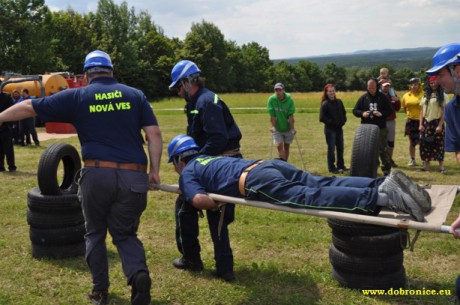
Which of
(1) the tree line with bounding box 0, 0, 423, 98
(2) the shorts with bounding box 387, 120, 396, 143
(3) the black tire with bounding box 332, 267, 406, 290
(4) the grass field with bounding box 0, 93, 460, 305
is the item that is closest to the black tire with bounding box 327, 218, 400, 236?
(3) the black tire with bounding box 332, 267, 406, 290

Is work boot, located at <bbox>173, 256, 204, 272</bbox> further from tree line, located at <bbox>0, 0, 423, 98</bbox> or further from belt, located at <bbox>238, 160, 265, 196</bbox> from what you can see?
tree line, located at <bbox>0, 0, 423, 98</bbox>

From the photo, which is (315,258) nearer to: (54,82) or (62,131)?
(62,131)

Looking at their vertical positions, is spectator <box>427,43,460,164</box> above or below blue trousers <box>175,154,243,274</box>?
above

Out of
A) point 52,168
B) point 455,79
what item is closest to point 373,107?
point 455,79

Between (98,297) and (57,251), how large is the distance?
4.47ft

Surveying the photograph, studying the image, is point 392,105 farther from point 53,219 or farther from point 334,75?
point 334,75

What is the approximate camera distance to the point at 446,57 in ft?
11.5

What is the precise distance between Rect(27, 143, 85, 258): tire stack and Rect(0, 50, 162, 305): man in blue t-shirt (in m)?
1.20

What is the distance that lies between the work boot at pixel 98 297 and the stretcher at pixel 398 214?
1.15 metres

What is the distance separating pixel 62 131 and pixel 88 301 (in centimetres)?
1702

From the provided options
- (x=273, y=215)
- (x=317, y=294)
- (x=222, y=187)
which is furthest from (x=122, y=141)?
(x=273, y=215)

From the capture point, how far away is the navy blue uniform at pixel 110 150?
168 inches

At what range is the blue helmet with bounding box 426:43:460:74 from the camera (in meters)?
3.48

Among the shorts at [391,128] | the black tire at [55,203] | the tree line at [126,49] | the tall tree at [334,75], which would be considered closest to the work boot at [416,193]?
the black tire at [55,203]
